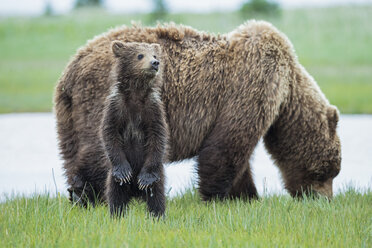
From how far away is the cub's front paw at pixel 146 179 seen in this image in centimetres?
475

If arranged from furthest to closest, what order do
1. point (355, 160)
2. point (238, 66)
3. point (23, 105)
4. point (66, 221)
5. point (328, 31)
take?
1. point (328, 31)
2. point (23, 105)
3. point (355, 160)
4. point (238, 66)
5. point (66, 221)

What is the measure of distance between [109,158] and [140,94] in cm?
58

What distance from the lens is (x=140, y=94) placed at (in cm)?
495

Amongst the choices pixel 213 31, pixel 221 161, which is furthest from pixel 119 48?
pixel 213 31

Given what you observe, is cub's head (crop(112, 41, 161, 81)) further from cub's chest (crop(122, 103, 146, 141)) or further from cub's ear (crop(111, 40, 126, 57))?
cub's chest (crop(122, 103, 146, 141))

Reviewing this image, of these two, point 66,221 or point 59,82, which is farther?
point 59,82

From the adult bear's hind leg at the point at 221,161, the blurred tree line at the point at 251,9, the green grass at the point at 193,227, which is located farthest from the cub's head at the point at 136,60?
the blurred tree line at the point at 251,9

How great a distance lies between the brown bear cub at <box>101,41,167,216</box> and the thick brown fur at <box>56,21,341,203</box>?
0.78m

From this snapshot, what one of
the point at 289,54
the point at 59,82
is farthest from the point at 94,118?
the point at 289,54

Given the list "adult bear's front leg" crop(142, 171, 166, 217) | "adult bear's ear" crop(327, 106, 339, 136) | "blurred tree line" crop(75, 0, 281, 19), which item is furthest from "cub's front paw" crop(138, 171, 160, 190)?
"blurred tree line" crop(75, 0, 281, 19)

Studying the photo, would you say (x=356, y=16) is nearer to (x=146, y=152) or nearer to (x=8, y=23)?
(x=8, y=23)

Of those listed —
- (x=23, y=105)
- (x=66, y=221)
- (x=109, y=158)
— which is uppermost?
(x=109, y=158)

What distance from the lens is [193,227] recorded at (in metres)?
4.64

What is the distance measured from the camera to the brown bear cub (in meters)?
4.84
